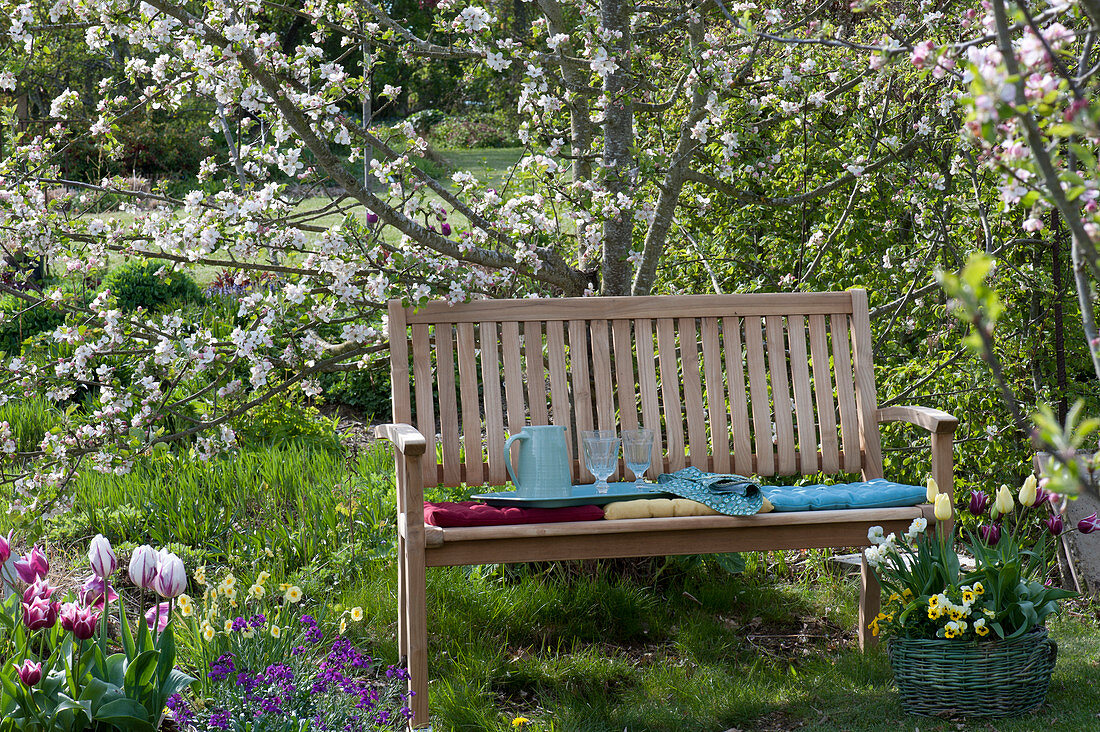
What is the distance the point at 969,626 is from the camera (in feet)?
7.83

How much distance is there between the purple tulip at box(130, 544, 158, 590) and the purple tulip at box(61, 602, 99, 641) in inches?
3.9

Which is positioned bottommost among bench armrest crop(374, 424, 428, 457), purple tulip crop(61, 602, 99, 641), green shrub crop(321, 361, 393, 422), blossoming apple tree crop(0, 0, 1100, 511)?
purple tulip crop(61, 602, 99, 641)

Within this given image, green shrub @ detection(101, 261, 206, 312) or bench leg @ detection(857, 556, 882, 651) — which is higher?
green shrub @ detection(101, 261, 206, 312)

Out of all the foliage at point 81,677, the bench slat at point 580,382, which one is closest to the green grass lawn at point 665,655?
the bench slat at point 580,382

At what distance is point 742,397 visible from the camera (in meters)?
3.15

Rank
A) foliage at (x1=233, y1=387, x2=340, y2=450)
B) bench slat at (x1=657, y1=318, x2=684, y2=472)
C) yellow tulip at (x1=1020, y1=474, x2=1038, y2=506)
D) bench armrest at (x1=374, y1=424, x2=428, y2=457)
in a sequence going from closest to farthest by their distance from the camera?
yellow tulip at (x1=1020, y1=474, x2=1038, y2=506) < bench armrest at (x1=374, y1=424, x2=428, y2=457) < bench slat at (x1=657, y1=318, x2=684, y2=472) < foliage at (x1=233, y1=387, x2=340, y2=450)

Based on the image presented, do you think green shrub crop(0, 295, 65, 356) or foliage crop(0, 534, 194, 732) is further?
green shrub crop(0, 295, 65, 356)

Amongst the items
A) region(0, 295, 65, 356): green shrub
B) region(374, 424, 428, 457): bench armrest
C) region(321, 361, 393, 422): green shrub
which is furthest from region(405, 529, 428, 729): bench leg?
region(0, 295, 65, 356): green shrub

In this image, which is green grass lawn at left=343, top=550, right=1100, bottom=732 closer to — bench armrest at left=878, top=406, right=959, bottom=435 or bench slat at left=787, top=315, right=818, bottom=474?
bench slat at left=787, top=315, right=818, bottom=474

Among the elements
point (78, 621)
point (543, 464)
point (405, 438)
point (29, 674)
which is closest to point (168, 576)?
point (78, 621)

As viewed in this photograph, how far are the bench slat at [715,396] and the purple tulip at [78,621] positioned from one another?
1.88 m

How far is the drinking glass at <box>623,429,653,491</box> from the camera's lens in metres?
2.81

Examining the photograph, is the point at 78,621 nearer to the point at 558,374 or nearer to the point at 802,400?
the point at 558,374

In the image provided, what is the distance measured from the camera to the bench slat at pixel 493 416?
9.89ft
